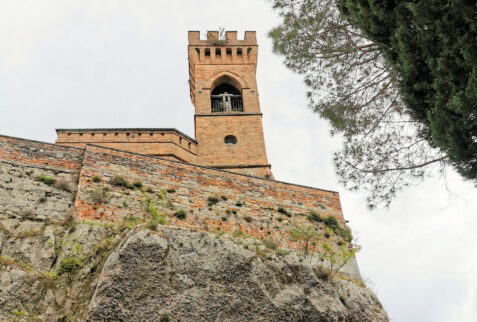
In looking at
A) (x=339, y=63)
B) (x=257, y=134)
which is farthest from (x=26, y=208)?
(x=257, y=134)

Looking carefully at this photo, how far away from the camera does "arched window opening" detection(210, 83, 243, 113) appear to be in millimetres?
21156

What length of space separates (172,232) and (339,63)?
482 cm

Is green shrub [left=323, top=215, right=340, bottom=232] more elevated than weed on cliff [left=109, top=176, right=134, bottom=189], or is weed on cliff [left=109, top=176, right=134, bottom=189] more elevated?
weed on cliff [left=109, top=176, right=134, bottom=189]

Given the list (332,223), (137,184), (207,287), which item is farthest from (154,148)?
(207,287)

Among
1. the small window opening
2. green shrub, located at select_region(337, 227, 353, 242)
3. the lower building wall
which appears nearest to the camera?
green shrub, located at select_region(337, 227, 353, 242)

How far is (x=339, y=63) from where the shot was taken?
A: 33.6ft

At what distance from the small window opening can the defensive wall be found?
563 cm

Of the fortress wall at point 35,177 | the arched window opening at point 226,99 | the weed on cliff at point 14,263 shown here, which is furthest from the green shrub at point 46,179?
the arched window opening at point 226,99

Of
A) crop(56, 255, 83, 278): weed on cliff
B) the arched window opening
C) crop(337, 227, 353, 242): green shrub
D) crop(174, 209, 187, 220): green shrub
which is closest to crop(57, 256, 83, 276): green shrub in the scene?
crop(56, 255, 83, 278): weed on cliff

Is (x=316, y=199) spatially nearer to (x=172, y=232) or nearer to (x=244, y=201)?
(x=244, y=201)

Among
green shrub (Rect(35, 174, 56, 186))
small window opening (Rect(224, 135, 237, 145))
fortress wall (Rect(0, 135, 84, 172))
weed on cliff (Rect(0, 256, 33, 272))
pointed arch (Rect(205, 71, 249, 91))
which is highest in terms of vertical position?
pointed arch (Rect(205, 71, 249, 91))

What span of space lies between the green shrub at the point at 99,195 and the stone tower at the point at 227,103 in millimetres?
7095

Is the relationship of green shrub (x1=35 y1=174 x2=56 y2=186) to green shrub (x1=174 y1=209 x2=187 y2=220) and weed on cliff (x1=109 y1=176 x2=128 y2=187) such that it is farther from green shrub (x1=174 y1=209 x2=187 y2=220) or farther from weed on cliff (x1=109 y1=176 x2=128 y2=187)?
green shrub (x1=174 y1=209 x2=187 y2=220)

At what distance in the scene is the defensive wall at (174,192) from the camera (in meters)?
11.6
